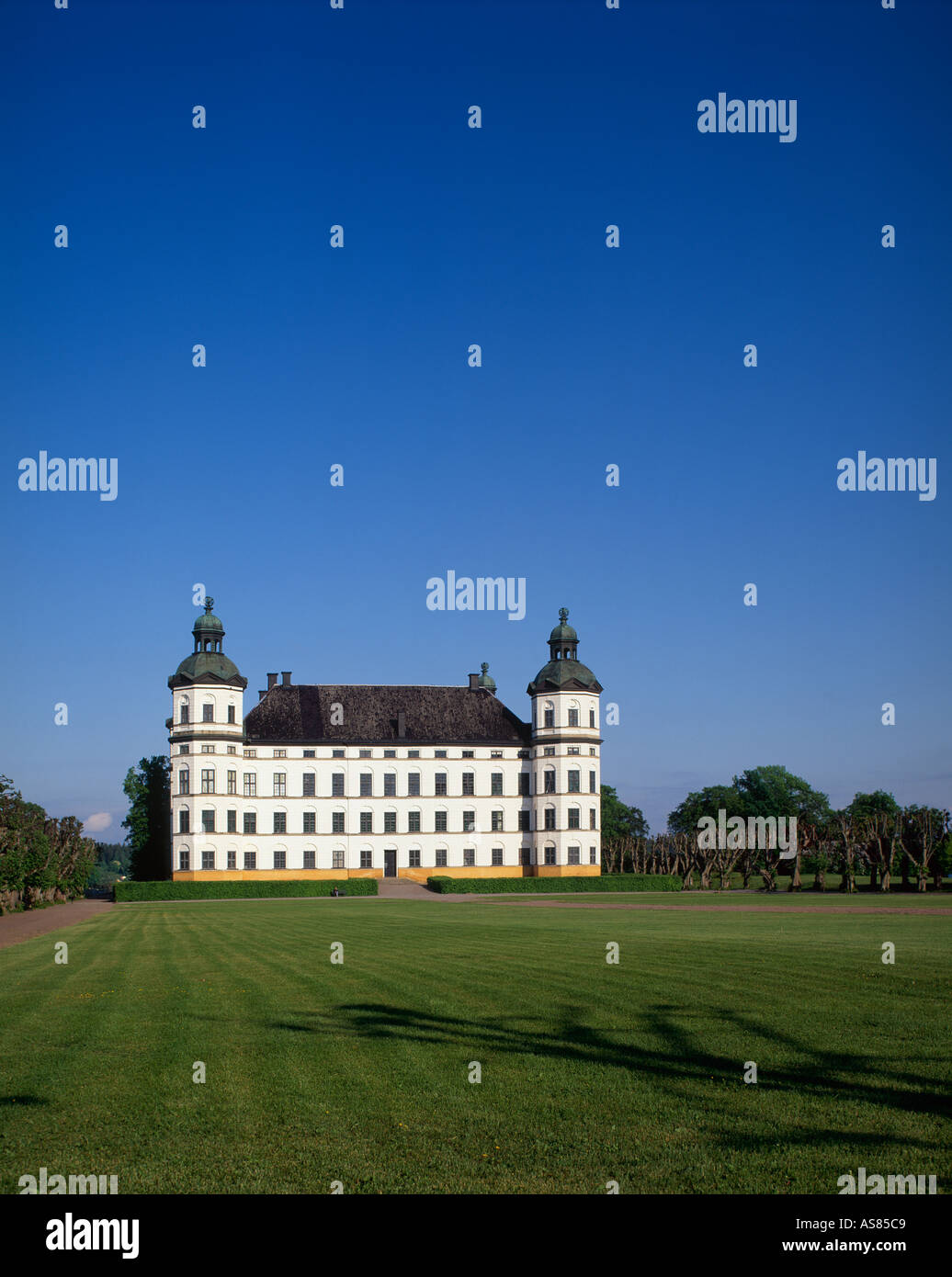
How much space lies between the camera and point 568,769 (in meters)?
102

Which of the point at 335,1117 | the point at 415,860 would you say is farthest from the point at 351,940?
the point at 415,860

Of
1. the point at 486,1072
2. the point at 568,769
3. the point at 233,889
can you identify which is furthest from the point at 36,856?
the point at 486,1072

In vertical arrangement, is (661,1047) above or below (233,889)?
above

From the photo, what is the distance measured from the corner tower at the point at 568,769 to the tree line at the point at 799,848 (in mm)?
9458

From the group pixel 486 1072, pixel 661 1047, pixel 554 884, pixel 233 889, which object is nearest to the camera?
pixel 486 1072

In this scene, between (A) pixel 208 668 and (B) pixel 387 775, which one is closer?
(A) pixel 208 668

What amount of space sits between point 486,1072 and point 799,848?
339 ft

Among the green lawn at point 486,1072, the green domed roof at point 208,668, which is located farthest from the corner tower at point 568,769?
the green lawn at point 486,1072

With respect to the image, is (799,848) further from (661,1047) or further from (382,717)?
(661,1047)

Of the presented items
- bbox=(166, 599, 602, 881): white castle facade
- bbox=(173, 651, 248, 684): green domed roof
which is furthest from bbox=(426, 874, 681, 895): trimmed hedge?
bbox=(173, 651, 248, 684): green domed roof

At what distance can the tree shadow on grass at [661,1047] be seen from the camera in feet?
40.7

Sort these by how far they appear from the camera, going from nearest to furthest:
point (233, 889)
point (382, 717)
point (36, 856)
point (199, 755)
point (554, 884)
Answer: point (36, 856) → point (233, 889) → point (554, 884) → point (199, 755) → point (382, 717)

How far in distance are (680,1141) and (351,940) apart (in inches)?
976
